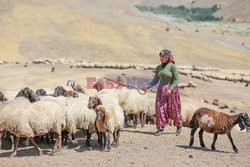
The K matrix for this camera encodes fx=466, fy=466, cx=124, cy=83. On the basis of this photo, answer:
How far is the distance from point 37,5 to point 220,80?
28.3 m

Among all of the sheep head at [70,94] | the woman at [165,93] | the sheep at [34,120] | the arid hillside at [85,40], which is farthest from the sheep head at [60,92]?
the arid hillside at [85,40]

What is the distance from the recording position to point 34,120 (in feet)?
33.8

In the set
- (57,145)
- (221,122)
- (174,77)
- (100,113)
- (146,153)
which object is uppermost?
(174,77)

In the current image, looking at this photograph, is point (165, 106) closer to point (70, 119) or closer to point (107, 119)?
point (107, 119)

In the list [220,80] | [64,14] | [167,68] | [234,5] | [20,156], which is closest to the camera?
[20,156]

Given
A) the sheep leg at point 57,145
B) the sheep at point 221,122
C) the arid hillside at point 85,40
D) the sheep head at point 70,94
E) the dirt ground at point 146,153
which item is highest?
the arid hillside at point 85,40

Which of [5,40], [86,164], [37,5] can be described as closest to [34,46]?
[5,40]

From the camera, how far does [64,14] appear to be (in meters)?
51.0

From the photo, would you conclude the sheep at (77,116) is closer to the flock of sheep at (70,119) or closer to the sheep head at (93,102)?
the flock of sheep at (70,119)

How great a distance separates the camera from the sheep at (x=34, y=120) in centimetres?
1030

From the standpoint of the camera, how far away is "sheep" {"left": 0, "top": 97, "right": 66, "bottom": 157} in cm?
1030

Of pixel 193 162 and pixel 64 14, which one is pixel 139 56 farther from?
pixel 193 162

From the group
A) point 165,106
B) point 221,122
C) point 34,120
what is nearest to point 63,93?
point 165,106

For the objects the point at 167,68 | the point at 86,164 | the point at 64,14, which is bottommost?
the point at 86,164
